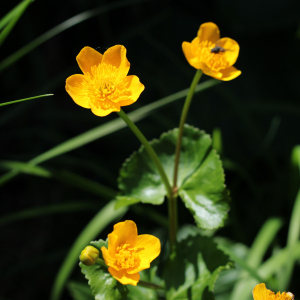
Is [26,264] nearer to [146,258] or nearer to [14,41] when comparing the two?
[146,258]

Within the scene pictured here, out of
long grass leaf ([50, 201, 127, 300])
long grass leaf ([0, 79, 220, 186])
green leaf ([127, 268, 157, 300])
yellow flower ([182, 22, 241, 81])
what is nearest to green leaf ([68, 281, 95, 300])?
long grass leaf ([50, 201, 127, 300])

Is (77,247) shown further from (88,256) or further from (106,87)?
(106,87)

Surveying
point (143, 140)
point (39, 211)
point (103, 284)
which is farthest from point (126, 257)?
point (39, 211)

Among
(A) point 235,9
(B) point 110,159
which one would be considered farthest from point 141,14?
(B) point 110,159

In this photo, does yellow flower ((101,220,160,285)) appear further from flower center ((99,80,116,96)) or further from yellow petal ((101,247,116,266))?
flower center ((99,80,116,96))

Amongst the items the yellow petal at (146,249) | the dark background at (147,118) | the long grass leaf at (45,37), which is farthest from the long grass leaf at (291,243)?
the long grass leaf at (45,37)

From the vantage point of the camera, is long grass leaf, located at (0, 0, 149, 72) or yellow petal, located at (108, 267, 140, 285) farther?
long grass leaf, located at (0, 0, 149, 72)
